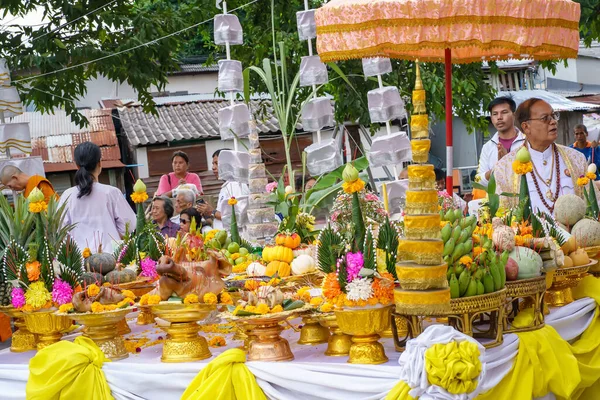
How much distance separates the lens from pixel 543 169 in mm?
5156

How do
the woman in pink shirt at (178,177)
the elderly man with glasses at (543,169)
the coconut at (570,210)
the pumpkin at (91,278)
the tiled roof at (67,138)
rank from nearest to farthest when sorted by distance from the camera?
1. the pumpkin at (91,278)
2. the coconut at (570,210)
3. the elderly man with glasses at (543,169)
4. the woman in pink shirt at (178,177)
5. the tiled roof at (67,138)

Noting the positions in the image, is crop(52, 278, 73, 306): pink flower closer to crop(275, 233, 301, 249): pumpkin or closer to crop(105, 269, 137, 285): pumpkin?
crop(105, 269, 137, 285): pumpkin

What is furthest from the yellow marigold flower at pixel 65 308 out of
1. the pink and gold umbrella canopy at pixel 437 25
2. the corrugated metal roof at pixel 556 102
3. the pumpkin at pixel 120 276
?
the corrugated metal roof at pixel 556 102

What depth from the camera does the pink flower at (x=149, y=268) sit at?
177 inches

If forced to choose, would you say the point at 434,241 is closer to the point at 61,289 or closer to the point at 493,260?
the point at 493,260

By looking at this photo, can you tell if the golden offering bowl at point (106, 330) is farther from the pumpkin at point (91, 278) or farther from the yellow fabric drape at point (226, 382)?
the yellow fabric drape at point (226, 382)

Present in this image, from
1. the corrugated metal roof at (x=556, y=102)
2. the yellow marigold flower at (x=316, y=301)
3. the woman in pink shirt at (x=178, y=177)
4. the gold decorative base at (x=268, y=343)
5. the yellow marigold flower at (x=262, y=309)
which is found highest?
the corrugated metal roof at (x=556, y=102)

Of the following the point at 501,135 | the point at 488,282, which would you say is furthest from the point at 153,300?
the point at 501,135

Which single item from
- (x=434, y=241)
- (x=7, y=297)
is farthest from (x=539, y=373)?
(x=7, y=297)

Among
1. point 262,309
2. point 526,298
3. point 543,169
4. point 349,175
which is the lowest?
point 526,298

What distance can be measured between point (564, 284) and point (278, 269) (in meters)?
1.30

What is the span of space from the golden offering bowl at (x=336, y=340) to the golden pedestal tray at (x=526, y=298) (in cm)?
63

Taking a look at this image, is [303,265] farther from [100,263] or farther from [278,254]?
[100,263]

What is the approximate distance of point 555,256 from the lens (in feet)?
12.9
